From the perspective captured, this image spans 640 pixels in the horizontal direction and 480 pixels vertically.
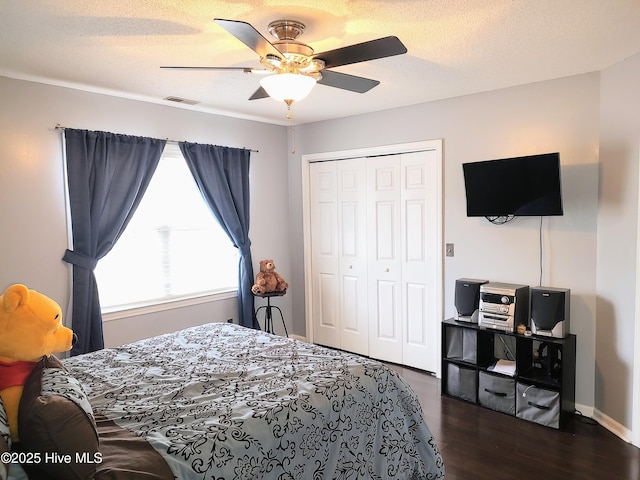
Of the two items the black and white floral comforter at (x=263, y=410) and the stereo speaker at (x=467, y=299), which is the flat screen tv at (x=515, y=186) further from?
the black and white floral comforter at (x=263, y=410)

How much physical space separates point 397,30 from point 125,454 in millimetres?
2355

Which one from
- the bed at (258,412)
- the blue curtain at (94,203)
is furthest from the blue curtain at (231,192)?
the bed at (258,412)

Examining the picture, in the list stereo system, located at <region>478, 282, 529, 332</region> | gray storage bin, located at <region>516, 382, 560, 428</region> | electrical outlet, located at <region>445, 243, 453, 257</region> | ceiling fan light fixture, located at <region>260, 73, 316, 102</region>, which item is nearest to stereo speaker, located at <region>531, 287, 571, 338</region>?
stereo system, located at <region>478, 282, 529, 332</region>

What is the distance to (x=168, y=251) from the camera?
4164 millimetres

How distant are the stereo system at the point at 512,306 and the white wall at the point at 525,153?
0.16 meters

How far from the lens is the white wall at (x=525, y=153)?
10.7ft

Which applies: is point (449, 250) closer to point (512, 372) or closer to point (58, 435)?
point (512, 372)

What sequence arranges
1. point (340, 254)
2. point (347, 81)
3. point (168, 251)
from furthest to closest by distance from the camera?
point (340, 254), point (168, 251), point (347, 81)

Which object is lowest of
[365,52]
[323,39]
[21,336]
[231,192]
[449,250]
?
[21,336]

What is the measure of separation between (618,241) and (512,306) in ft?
2.71

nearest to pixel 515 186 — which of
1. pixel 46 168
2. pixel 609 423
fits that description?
pixel 609 423

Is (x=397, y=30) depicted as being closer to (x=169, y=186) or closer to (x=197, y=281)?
(x=169, y=186)

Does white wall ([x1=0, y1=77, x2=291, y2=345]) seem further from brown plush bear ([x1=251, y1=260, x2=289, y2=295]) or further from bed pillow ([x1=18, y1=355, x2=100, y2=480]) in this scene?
bed pillow ([x1=18, y1=355, x2=100, y2=480])

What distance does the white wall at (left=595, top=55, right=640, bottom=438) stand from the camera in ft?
9.48
